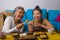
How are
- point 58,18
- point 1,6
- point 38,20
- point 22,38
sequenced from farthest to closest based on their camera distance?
point 1,6 → point 58,18 → point 38,20 → point 22,38

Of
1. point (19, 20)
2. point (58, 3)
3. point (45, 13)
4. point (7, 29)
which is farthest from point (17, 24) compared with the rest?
point (58, 3)

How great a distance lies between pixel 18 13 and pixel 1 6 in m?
2.49

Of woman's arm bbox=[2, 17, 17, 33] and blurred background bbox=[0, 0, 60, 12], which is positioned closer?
woman's arm bbox=[2, 17, 17, 33]

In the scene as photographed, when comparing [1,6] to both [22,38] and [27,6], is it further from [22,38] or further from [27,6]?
[22,38]

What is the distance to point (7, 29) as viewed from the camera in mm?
2354

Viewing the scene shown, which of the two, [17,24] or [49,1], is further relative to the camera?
[49,1]

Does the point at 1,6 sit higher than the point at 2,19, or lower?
higher

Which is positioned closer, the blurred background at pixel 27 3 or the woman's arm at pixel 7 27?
the woman's arm at pixel 7 27

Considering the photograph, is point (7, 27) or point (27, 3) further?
point (27, 3)

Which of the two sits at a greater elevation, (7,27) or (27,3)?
(27,3)

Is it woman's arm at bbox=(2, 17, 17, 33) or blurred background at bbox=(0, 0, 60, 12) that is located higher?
blurred background at bbox=(0, 0, 60, 12)

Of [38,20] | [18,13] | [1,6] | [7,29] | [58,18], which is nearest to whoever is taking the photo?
[7,29]

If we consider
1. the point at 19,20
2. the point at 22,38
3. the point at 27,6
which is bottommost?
the point at 22,38

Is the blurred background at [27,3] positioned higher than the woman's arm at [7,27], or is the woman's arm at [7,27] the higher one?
the blurred background at [27,3]
